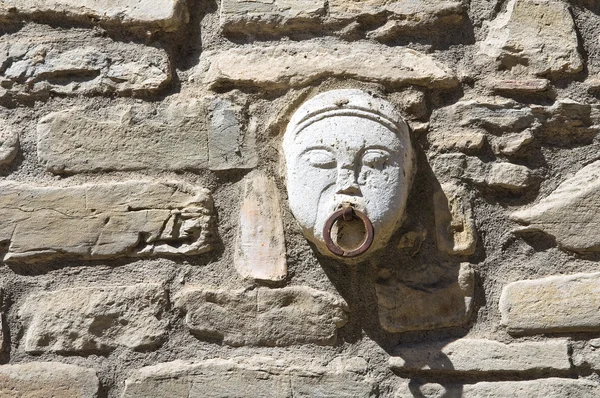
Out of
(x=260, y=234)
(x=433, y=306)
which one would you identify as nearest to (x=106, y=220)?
(x=260, y=234)

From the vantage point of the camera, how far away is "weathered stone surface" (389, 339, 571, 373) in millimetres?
1419

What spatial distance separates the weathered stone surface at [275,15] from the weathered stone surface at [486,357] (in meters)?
0.69

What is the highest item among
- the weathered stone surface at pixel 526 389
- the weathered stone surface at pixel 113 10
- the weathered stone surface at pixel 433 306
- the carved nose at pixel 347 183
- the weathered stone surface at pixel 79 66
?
the weathered stone surface at pixel 113 10

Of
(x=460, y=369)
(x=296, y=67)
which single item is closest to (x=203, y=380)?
→ (x=460, y=369)

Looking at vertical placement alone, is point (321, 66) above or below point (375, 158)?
above

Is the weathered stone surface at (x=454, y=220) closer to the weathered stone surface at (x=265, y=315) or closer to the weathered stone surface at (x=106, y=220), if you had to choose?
the weathered stone surface at (x=265, y=315)

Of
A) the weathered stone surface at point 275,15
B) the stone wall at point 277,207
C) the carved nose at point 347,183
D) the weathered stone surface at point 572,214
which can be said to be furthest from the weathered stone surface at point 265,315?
the weathered stone surface at point 275,15

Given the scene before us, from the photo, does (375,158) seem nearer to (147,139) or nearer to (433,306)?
(433,306)

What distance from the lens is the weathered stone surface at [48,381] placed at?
147 centimetres

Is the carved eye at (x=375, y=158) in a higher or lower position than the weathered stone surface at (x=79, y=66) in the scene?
lower

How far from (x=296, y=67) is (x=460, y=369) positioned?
662 millimetres

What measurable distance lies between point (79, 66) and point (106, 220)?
0.32 metres

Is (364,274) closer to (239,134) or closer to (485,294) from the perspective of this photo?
(485,294)

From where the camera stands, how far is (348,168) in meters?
1.38
